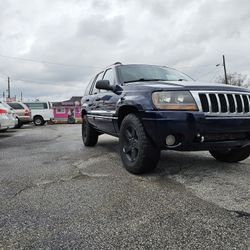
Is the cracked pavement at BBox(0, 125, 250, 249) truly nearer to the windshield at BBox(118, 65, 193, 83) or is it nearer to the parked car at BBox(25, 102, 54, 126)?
the windshield at BBox(118, 65, 193, 83)

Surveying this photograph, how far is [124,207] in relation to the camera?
265cm

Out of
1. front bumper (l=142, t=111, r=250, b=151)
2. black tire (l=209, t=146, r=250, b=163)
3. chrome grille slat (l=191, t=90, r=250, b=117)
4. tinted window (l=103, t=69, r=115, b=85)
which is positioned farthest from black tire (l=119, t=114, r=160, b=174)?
black tire (l=209, t=146, r=250, b=163)

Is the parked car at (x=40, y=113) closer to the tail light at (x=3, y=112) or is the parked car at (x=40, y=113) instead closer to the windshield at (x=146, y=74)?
the tail light at (x=3, y=112)

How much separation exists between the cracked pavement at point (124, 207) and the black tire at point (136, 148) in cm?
14

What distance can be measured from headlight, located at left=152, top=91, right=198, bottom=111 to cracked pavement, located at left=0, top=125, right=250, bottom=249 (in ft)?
2.97

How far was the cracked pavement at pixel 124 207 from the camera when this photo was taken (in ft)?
6.68

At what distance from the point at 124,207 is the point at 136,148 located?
1.25m

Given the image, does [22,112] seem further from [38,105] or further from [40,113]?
[38,105]

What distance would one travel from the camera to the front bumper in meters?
3.28

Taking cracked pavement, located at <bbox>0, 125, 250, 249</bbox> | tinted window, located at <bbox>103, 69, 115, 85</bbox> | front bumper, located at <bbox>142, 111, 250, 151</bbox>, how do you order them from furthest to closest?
1. tinted window, located at <bbox>103, 69, 115, 85</bbox>
2. front bumper, located at <bbox>142, 111, 250, 151</bbox>
3. cracked pavement, located at <bbox>0, 125, 250, 249</bbox>

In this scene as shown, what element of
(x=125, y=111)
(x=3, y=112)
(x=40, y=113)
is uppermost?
(x=125, y=111)

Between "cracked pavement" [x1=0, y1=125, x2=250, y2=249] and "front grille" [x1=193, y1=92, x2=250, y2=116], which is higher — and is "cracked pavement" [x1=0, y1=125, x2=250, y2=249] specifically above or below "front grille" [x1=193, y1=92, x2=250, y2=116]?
below

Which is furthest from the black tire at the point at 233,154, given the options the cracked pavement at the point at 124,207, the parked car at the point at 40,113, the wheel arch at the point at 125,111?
the parked car at the point at 40,113

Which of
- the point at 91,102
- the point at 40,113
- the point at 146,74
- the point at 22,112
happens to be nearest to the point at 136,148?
the point at 146,74
